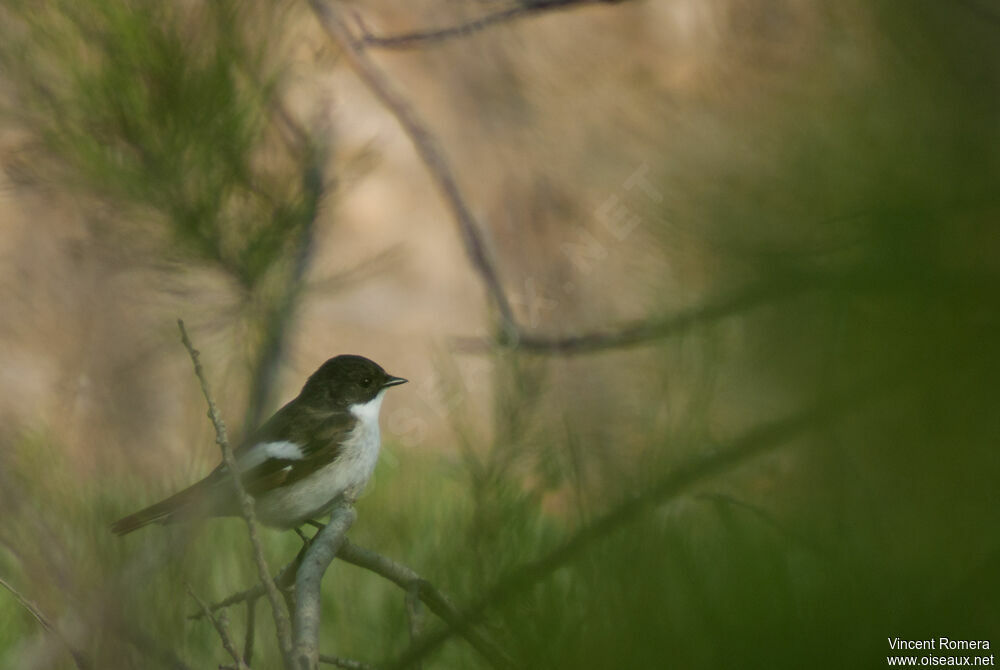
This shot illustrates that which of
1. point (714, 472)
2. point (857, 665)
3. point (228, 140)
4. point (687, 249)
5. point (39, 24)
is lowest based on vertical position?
point (857, 665)

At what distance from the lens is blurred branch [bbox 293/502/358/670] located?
36.4 inches

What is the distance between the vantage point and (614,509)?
75 centimetres

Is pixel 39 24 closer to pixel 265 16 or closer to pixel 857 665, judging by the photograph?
pixel 265 16

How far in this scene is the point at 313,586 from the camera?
110 cm

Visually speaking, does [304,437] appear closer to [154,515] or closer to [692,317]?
[154,515]

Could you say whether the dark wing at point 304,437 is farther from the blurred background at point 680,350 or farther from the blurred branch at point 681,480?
the blurred branch at point 681,480

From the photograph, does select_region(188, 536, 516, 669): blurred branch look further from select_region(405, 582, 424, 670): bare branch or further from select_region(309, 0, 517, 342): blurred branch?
select_region(309, 0, 517, 342): blurred branch

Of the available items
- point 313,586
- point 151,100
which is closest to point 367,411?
point 151,100

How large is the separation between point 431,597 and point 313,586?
17cm

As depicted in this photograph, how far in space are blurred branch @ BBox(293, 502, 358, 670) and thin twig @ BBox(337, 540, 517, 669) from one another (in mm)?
36

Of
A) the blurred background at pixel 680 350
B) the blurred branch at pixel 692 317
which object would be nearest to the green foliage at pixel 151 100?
the blurred background at pixel 680 350

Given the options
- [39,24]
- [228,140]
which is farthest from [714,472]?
[39,24]

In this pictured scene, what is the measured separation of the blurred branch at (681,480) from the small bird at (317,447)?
1.53m

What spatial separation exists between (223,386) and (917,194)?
Answer: 1554 millimetres
